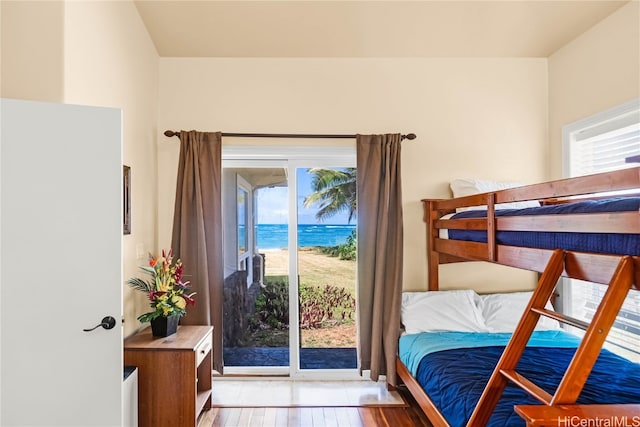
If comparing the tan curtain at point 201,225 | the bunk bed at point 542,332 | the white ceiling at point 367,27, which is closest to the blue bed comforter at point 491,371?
the bunk bed at point 542,332

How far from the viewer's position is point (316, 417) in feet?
9.09

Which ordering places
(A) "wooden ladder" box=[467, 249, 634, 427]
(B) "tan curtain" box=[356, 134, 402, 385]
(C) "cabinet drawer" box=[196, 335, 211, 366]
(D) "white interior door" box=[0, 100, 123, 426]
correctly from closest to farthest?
(A) "wooden ladder" box=[467, 249, 634, 427] < (D) "white interior door" box=[0, 100, 123, 426] < (C) "cabinet drawer" box=[196, 335, 211, 366] < (B) "tan curtain" box=[356, 134, 402, 385]

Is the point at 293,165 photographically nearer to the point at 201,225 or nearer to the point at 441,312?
the point at 201,225

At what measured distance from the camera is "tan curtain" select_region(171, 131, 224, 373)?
122 inches

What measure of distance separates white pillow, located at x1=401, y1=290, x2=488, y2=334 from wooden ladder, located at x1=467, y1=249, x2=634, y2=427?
136cm

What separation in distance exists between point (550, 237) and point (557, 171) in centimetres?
201

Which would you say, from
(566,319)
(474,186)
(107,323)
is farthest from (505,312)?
(107,323)

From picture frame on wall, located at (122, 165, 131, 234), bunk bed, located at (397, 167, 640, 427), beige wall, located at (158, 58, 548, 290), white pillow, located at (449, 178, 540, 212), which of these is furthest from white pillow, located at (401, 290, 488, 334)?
picture frame on wall, located at (122, 165, 131, 234)

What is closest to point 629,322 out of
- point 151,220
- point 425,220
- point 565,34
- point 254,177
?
point 425,220

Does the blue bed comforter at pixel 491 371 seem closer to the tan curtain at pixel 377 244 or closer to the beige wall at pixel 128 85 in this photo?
the tan curtain at pixel 377 244

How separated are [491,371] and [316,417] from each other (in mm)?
1272

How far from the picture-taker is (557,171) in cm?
337

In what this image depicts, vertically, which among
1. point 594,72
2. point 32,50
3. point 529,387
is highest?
point 594,72

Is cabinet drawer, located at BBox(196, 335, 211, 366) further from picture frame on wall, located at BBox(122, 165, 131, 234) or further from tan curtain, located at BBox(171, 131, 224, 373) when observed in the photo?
picture frame on wall, located at BBox(122, 165, 131, 234)
